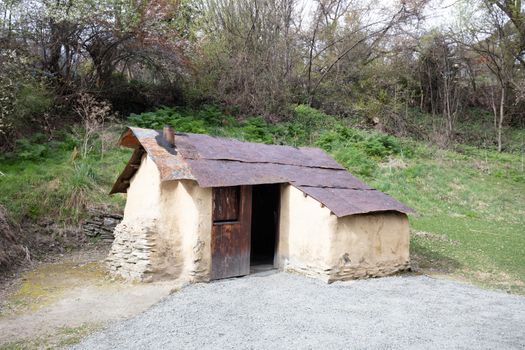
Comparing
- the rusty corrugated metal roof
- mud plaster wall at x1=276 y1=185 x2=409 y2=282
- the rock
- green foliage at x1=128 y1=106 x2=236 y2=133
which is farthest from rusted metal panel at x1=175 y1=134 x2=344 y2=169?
green foliage at x1=128 y1=106 x2=236 y2=133

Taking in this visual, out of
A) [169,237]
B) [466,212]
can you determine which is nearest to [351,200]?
[169,237]

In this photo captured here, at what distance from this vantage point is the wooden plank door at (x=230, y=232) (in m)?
8.91

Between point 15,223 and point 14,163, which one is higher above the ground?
point 14,163

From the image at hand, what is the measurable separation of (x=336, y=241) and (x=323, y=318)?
7.80 feet

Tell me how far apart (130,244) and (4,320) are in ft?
8.60

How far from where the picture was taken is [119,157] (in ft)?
49.7

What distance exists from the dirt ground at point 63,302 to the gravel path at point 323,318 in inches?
16.7

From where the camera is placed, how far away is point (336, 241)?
8.84 meters

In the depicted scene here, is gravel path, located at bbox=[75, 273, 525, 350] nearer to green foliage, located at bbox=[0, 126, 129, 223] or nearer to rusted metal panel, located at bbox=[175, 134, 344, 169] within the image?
rusted metal panel, located at bbox=[175, 134, 344, 169]

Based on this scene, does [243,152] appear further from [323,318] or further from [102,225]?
[102,225]

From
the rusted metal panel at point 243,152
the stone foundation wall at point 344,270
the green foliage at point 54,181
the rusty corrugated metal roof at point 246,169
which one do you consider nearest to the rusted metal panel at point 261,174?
the rusty corrugated metal roof at point 246,169

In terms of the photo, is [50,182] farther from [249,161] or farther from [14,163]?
[249,161]

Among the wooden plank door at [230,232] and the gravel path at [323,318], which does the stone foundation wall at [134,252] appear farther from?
the wooden plank door at [230,232]

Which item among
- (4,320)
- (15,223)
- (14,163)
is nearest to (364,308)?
(4,320)
